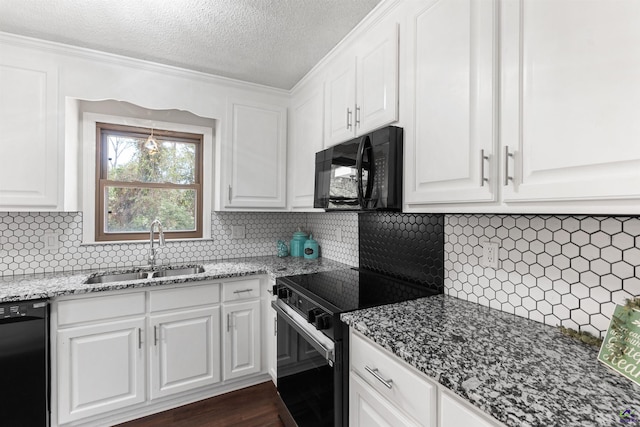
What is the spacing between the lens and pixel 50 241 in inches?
84.9

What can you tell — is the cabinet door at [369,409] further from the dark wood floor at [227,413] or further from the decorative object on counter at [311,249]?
the decorative object on counter at [311,249]

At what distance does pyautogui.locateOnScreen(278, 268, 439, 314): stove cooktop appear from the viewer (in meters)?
1.43

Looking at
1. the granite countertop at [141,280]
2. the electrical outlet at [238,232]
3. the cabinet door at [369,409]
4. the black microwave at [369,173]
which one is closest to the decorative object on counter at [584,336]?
the cabinet door at [369,409]

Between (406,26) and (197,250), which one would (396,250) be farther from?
(197,250)

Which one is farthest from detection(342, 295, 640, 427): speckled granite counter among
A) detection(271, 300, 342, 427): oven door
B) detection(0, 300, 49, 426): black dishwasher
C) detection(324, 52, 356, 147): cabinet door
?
detection(0, 300, 49, 426): black dishwasher

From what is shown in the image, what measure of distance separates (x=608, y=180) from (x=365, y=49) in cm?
133

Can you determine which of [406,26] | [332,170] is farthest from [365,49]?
[332,170]

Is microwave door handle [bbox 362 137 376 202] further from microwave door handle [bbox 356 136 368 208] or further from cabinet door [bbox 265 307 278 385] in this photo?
cabinet door [bbox 265 307 278 385]

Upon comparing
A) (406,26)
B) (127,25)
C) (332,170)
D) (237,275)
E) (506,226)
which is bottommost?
(237,275)

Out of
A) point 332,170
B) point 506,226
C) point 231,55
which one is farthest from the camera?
point 231,55

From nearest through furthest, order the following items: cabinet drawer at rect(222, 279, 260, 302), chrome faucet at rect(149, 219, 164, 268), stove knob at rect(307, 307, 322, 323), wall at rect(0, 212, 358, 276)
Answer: stove knob at rect(307, 307, 322, 323), wall at rect(0, 212, 358, 276), cabinet drawer at rect(222, 279, 260, 302), chrome faucet at rect(149, 219, 164, 268)

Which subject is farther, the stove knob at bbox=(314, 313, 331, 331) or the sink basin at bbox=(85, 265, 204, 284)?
the sink basin at bbox=(85, 265, 204, 284)

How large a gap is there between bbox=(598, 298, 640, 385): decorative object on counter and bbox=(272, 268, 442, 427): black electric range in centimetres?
74

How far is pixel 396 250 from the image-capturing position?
6.34 feet
